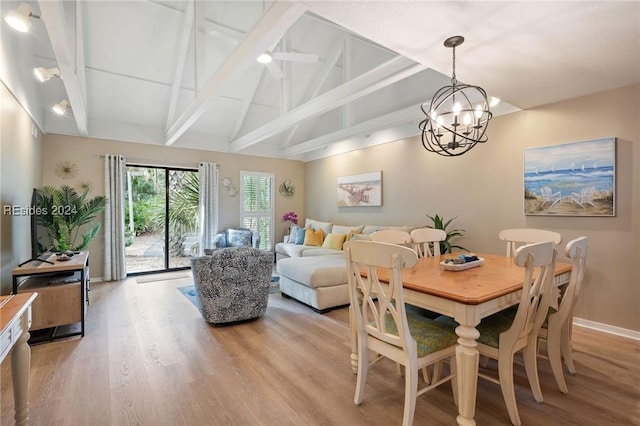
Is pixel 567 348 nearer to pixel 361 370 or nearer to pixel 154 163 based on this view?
pixel 361 370

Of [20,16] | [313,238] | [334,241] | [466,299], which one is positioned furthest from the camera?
[313,238]

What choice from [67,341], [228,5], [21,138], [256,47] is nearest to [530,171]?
[256,47]

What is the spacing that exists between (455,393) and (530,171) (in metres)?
2.83

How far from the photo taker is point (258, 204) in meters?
7.18

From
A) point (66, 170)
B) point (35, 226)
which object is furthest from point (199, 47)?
point (66, 170)

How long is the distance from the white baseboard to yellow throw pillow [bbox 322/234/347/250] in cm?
331

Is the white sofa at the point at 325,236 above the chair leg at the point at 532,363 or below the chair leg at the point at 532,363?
above

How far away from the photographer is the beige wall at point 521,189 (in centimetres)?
300

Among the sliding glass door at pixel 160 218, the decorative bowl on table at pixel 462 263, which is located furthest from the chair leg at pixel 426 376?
the sliding glass door at pixel 160 218

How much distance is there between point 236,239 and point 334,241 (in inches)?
Result: 80.3

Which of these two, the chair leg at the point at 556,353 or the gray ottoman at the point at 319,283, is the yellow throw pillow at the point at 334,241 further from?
the chair leg at the point at 556,353

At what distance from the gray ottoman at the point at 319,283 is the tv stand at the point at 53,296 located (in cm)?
231

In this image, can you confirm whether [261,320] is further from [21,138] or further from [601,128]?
[601,128]

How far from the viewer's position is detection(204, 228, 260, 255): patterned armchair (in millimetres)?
6090
